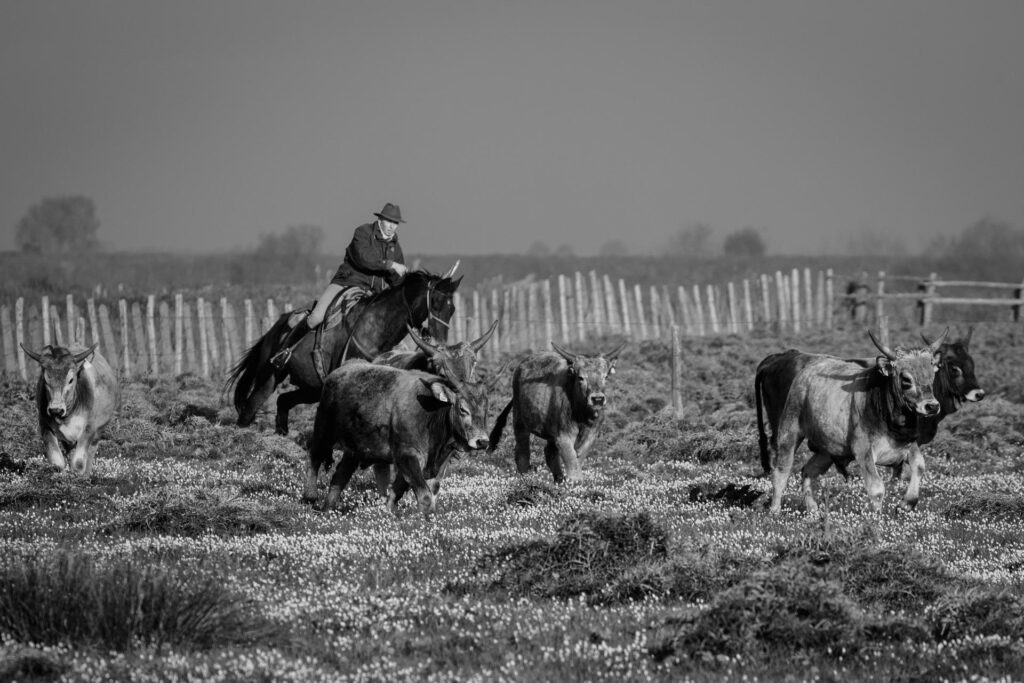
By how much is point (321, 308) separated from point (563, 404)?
424 cm

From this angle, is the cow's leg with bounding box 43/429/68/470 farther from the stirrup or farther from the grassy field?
the stirrup

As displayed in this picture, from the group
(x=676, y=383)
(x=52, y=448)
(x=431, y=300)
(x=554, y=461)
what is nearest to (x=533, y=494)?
(x=554, y=461)

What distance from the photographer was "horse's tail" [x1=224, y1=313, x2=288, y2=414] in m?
19.6

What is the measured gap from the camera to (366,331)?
58.6 ft

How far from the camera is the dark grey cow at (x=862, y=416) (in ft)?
44.6

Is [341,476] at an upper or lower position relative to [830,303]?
upper

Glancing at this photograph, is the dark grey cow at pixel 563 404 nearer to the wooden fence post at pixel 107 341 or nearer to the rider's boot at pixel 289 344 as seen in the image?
the rider's boot at pixel 289 344

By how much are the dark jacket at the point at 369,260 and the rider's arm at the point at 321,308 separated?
0.17 metres

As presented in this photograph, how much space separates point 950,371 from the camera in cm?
1738

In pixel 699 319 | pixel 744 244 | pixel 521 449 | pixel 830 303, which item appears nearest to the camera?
pixel 521 449

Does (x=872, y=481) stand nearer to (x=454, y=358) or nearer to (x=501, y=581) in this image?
(x=454, y=358)

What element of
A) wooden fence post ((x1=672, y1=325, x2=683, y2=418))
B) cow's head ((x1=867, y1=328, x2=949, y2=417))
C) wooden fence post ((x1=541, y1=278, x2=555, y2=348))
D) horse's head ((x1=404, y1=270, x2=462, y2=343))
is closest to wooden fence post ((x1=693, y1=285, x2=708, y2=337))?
wooden fence post ((x1=541, y1=278, x2=555, y2=348))

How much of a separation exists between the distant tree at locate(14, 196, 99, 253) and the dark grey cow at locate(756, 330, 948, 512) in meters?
128

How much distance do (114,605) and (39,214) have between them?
455 feet
